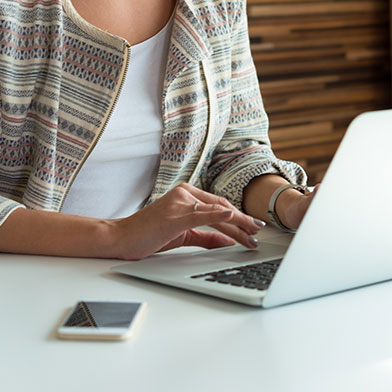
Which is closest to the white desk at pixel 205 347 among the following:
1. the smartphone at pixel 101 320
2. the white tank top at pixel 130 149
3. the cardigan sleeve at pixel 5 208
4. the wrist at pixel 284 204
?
the smartphone at pixel 101 320

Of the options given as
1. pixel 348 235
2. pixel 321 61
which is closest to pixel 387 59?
pixel 321 61

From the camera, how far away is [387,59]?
396cm

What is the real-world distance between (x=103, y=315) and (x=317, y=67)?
3.15m

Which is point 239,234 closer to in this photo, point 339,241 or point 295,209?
point 295,209

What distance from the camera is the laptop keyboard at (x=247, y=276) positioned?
2.54 ft

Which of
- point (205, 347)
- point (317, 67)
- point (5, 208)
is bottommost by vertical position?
point (317, 67)

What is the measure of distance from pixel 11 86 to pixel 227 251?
0.46 metres

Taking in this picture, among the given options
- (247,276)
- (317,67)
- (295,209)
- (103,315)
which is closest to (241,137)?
(295,209)

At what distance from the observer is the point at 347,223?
0.72m

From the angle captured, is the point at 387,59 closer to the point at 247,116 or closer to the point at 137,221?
the point at 247,116

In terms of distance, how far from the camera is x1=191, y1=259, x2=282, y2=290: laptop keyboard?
0.77m

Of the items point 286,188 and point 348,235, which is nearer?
point 348,235

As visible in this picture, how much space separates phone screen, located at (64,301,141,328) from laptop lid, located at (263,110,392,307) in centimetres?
13

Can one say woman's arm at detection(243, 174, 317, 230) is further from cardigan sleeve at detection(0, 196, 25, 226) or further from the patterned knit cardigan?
cardigan sleeve at detection(0, 196, 25, 226)
